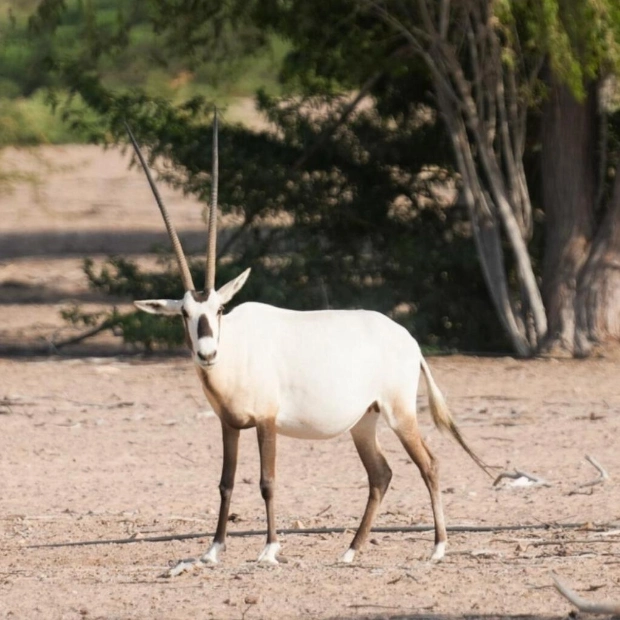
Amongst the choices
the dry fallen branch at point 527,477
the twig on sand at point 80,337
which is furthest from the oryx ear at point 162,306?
the twig on sand at point 80,337

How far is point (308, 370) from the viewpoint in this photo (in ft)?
20.2

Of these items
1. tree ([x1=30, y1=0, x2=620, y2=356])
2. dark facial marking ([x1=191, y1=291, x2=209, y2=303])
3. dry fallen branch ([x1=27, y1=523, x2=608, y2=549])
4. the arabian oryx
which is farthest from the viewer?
tree ([x1=30, y1=0, x2=620, y2=356])

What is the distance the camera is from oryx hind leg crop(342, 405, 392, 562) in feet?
21.0

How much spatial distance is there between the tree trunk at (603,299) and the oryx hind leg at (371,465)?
5.98 m

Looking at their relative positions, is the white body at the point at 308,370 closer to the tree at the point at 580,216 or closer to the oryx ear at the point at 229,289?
the oryx ear at the point at 229,289

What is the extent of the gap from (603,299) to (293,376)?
6.61 meters

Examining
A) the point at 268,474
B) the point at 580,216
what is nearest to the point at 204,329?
the point at 268,474

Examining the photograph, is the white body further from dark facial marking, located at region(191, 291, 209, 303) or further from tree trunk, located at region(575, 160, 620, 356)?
tree trunk, located at region(575, 160, 620, 356)

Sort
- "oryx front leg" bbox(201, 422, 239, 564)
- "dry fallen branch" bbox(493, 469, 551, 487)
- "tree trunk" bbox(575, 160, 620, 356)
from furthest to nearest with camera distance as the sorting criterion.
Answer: "tree trunk" bbox(575, 160, 620, 356) < "dry fallen branch" bbox(493, 469, 551, 487) < "oryx front leg" bbox(201, 422, 239, 564)

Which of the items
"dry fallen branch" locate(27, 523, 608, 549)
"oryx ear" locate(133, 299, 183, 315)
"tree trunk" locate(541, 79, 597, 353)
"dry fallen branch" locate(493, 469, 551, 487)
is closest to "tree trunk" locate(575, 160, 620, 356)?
"tree trunk" locate(541, 79, 597, 353)

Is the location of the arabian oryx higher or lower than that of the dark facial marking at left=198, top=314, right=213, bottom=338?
lower

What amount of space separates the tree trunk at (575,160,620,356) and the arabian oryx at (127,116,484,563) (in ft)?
19.8

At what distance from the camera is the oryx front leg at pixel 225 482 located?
6.12 metres

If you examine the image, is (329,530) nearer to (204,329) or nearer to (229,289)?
(229,289)
